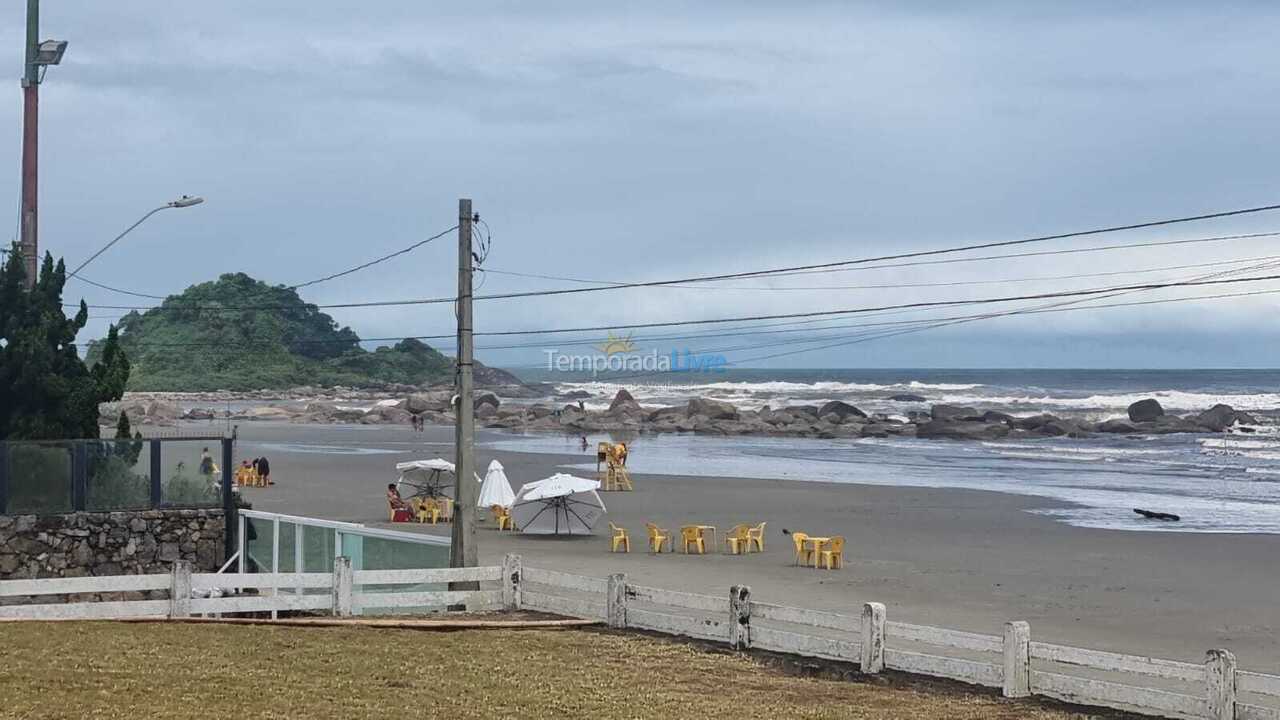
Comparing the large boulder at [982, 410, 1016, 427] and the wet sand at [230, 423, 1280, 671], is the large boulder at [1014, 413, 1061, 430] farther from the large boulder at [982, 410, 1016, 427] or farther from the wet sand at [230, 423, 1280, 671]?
the wet sand at [230, 423, 1280, 671]

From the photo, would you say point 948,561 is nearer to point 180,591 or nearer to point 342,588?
point 342,588

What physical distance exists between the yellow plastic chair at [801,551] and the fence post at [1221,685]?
15.3 metres

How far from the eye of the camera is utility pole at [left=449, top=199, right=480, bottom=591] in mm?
21078

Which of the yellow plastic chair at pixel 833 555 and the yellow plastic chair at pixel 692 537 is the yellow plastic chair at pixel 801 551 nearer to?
the yellow plastic chair at pixel 833 555

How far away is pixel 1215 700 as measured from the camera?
40.1 feet

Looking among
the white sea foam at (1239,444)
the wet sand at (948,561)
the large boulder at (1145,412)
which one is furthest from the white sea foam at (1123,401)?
the wet sand at (948,561)

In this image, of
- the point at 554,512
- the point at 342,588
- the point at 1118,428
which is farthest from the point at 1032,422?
the point at 342,588

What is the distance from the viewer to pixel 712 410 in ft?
313

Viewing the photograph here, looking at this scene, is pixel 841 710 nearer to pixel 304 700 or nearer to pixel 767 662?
pixel 767 662

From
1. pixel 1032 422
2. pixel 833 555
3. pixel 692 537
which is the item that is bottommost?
pixel 833 555

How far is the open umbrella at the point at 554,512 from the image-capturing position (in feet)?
105

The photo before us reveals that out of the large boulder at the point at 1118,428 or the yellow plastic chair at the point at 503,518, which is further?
the large boulder at the point at 1118,428

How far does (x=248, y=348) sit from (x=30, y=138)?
133082 mm

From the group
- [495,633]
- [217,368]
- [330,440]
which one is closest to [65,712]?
[495,633]
